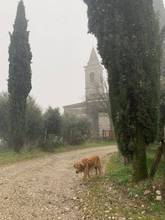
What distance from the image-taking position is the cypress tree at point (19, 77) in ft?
82.6

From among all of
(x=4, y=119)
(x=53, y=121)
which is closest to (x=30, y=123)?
(x=4, y=119)

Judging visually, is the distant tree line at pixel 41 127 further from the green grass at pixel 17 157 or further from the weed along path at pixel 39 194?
the weed along path at pixel 39 194

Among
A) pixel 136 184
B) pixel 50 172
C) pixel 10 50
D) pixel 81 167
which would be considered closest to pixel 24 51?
pixel 10 50

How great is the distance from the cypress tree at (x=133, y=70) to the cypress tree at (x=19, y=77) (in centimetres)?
1457

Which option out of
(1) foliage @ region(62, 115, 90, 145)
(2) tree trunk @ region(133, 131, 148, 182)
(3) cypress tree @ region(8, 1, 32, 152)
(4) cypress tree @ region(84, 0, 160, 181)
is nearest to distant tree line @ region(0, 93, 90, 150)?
(1) foliage @ region(62, 115, 90, 145)

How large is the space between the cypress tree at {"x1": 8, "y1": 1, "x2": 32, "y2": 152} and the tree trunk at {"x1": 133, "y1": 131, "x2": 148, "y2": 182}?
1493 cm

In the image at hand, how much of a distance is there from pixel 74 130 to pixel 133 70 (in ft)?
72.1

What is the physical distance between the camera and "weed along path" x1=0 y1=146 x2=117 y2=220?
8289mm

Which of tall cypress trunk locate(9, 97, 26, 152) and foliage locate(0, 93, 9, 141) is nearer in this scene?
tall cypress trunk locate(9, 97, 26, 152)

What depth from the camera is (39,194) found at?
1047 centimetres

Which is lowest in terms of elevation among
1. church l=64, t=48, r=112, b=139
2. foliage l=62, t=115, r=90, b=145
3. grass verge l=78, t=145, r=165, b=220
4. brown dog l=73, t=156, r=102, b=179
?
grass verge l=78, t=145, r=165, b=220

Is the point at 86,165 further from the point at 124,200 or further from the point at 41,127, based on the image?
the point at 41,127

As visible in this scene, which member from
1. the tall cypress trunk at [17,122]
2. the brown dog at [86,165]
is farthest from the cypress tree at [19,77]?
the brown dog at [86,165]

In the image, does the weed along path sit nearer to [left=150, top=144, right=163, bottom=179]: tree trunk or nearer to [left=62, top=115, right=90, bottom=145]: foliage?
[left=150, top=144, right=163, bottom=179]: tree trunk
